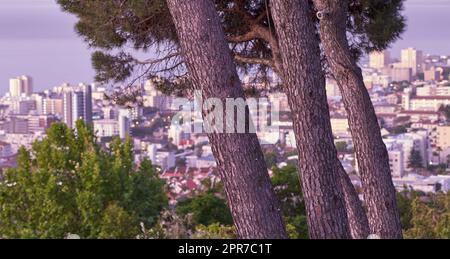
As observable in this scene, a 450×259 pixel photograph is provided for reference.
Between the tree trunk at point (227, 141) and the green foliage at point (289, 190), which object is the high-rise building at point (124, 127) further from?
the tree trunk at point (227, 141)

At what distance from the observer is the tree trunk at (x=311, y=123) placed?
3748 millimetres

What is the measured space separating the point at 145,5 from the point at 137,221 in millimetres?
6602

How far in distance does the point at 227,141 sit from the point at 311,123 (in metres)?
0.59

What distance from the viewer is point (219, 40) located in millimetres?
3393

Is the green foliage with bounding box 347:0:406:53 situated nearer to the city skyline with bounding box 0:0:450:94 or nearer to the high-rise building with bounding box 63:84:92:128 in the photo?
the city skyline with bounding box 0:0:450:94

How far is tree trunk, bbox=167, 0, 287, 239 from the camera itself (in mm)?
3352

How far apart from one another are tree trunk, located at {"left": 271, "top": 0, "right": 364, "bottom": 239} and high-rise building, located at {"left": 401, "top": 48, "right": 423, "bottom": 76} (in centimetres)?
701

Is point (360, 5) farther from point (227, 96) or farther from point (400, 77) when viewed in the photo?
point (400, 77)

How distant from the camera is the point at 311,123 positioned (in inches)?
148

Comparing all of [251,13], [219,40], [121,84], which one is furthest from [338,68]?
[121,84]

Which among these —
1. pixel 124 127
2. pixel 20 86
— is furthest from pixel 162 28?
pixel 124 127

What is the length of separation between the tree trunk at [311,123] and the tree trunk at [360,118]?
139cm

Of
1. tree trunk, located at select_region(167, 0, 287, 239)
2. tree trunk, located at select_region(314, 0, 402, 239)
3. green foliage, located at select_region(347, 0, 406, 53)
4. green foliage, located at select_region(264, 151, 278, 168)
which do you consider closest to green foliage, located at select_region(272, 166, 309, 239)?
green foliage, located at select_region(264, 151, 278, 168)

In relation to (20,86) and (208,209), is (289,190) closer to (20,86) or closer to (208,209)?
(208,209)
